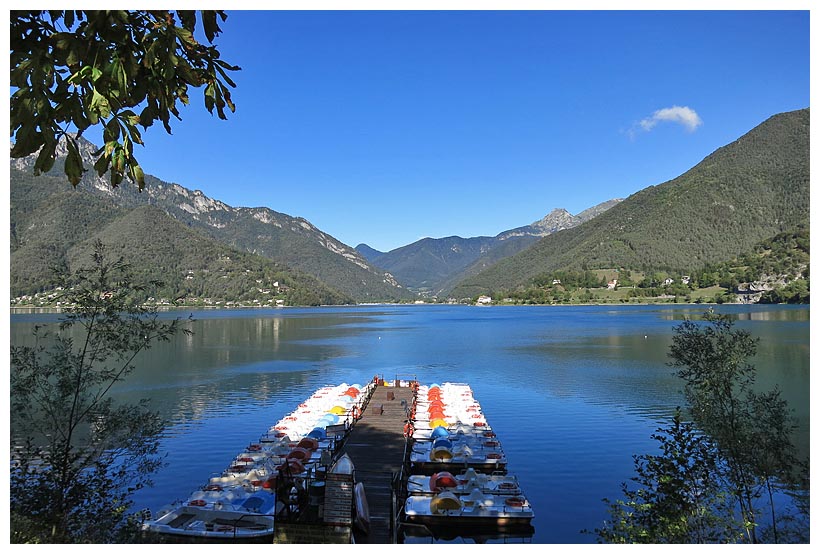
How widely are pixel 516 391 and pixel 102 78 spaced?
47.2 meters

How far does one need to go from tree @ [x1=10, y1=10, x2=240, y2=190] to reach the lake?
18341mm

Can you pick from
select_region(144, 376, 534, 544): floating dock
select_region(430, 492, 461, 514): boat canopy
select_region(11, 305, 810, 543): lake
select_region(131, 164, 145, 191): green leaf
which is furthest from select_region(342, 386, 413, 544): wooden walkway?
select_region(131, 164, 145, 191): green leaf

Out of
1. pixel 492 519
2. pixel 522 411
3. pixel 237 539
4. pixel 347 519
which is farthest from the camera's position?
pixel 522 411

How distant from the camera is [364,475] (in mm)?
22688

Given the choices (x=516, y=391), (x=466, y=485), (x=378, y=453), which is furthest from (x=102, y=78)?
(x=516, y=391)

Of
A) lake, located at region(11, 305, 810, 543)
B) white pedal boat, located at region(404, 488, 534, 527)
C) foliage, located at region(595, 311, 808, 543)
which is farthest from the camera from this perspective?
lake, located at region(11, 305, 810, 543)

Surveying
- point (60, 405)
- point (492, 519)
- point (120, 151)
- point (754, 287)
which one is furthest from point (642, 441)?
point (754, 287)

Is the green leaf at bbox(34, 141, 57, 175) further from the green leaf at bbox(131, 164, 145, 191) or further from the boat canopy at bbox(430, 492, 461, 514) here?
the boat canopy at bbox(430, 492, 461, 514)

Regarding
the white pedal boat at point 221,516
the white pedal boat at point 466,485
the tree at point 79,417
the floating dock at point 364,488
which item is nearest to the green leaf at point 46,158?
the tree at point 79,417

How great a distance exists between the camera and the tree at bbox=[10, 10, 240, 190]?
160 inches

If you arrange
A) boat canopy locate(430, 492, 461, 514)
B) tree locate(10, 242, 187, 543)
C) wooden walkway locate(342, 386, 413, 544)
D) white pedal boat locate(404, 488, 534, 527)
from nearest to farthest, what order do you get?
tree locate(10, 242, 187, 543) → wooden walkway locate(342, 386, 413, 544) → white pedal boat locate(404, 488, 534, 527) → boat canopy locate(430, 492, 461, 514)

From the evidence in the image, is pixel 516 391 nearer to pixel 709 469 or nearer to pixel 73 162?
pixel 709 469
